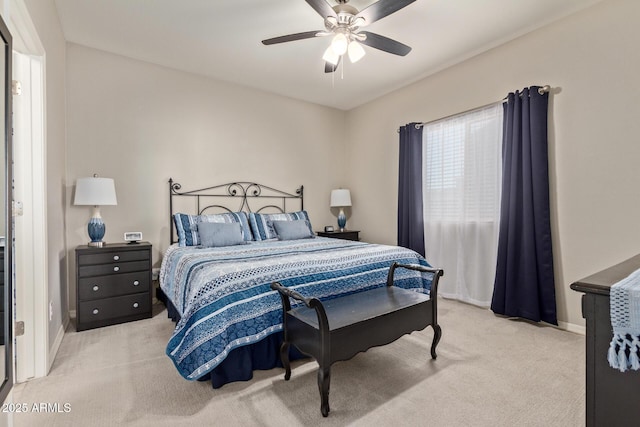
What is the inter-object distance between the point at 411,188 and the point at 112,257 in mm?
3446

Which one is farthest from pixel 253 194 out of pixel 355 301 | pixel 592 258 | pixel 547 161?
pixel 592 258

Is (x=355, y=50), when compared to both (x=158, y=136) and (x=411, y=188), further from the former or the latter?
(x=158, y=136)

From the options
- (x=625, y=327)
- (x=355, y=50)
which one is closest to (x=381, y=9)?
(x=355, y=50)

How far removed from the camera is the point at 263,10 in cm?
263

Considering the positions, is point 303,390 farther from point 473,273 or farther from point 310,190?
point 310,190

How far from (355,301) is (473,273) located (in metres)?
2.04

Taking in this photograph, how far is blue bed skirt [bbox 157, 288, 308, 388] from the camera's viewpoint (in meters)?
1.96

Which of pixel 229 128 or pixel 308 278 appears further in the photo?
pixel 229 128

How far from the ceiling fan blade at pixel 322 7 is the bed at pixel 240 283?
1.77 meters

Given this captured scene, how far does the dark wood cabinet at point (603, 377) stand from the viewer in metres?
0.96

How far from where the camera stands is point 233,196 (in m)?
4.23

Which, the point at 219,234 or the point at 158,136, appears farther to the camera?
the point at 158,136

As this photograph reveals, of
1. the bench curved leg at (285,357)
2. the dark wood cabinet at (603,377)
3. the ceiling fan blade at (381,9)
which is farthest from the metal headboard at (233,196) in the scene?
the dark wood cabinet at (603,377)

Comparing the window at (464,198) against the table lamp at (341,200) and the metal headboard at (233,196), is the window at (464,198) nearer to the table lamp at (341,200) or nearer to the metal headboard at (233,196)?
the table lamp at (341,200)
